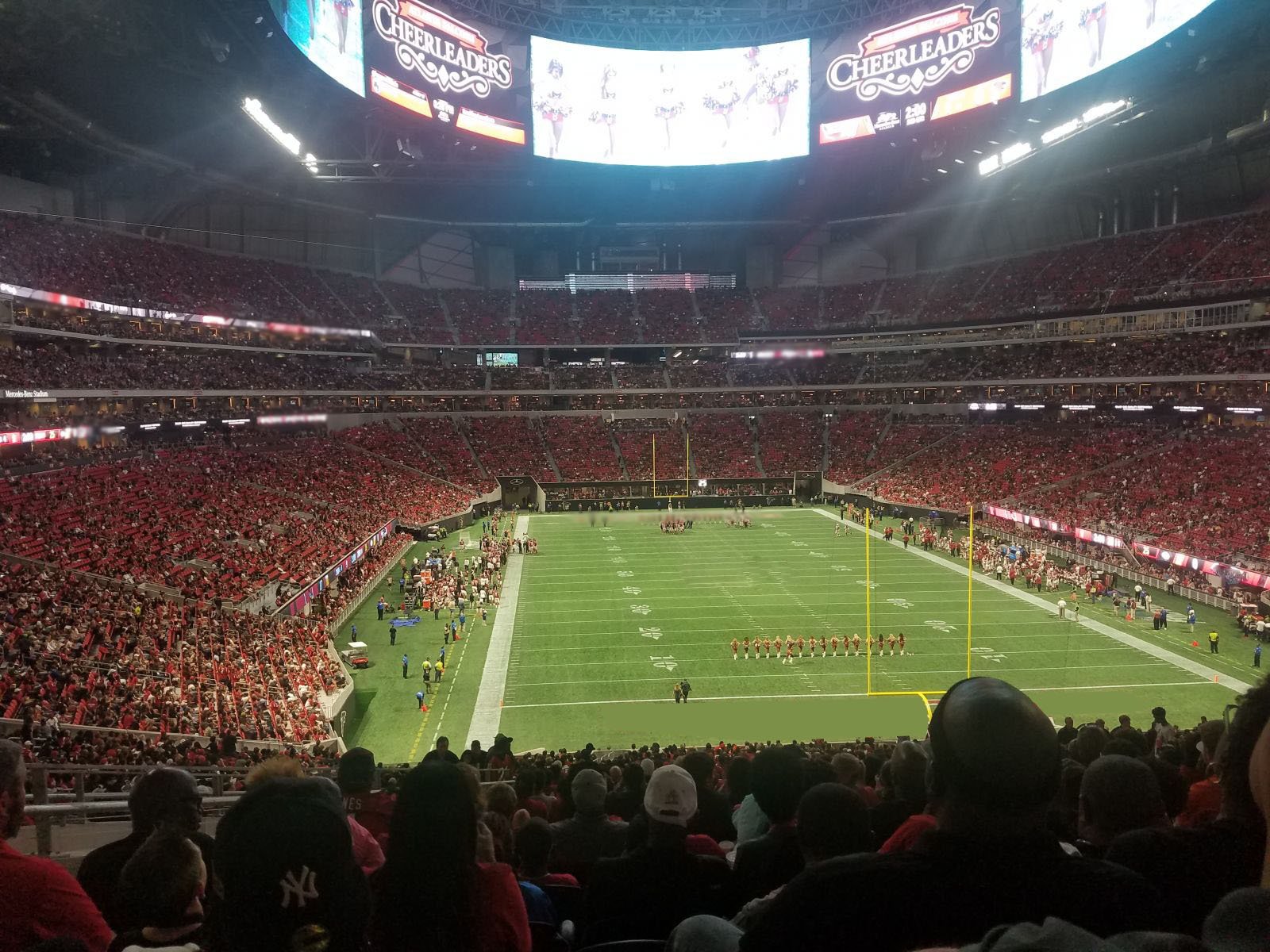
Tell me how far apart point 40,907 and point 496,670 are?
22702mm

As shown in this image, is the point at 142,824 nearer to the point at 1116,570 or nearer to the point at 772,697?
the point at 772,697

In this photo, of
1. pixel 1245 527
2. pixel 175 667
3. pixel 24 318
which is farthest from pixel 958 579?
pixel 24 318

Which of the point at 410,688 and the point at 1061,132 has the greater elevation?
the point at 1061,132

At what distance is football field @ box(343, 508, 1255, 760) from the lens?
20.5m

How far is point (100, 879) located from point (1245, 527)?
37.3m

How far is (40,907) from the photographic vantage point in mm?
2318

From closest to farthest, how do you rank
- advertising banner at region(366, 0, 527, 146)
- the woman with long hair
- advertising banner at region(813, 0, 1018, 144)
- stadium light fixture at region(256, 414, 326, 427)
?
the woman with long hair → advertising banner at region(366, 0, 527, 146) → advertising banner at region(813, 0, 1018, 144) → stadium light fixture at region(256, 414, 326, 427)

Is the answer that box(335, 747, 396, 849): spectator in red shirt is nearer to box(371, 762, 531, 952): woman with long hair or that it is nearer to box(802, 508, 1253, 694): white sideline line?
box(371, 762, 531, 952): woman with long hair

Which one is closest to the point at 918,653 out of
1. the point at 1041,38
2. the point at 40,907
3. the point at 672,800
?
the point at 672,800

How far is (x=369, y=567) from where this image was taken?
110 feet

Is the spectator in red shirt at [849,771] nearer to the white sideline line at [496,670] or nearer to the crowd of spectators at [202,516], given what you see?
the white sideline line at [496,670]

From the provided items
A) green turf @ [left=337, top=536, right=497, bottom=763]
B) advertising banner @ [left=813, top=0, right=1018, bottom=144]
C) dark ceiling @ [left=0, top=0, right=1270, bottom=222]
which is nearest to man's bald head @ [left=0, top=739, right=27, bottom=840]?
green turf @ [left=337, top=536, right=497, bottom=763]

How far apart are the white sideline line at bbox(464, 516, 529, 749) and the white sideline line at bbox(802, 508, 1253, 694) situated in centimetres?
1275

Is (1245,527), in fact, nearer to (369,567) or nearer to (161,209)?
(369,567)
